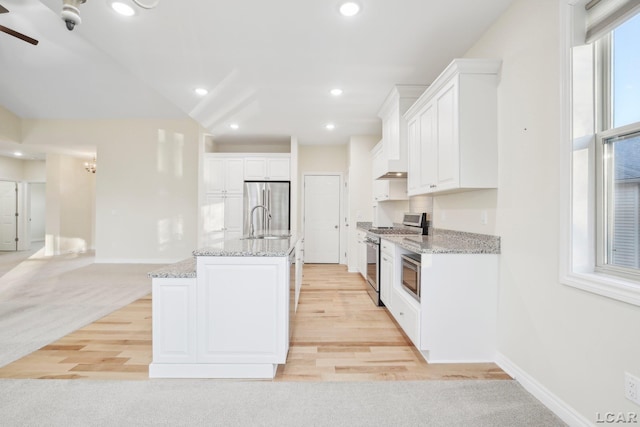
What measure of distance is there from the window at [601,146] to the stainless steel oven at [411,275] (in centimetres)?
94

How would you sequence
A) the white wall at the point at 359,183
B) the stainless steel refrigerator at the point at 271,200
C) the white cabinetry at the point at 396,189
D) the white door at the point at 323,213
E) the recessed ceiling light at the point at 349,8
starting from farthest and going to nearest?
1. the white door at the point at 323,213
2. the stainless steel refrigerator at the point at 271,200
3. the white wall at the point at 359,183
4. the white cabinetry at the point at 396,189
5. the recessed ceiling light at the point at 349,8

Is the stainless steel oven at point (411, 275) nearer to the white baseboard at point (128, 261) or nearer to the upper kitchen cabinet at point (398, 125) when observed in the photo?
the upper kitchen cabinet at point (398, 125)

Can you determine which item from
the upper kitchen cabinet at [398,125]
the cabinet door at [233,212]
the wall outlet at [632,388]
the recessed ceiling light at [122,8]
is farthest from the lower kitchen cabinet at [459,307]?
the cabinet door at [233,212]

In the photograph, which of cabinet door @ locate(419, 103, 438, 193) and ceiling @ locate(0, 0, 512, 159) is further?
cabinet door @ locate(419, 103, 438, 193)

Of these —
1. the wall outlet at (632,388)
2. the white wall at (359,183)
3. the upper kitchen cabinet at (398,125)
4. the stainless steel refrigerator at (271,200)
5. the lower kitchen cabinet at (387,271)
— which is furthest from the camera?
the stainless steel refrigerator at (271,200)

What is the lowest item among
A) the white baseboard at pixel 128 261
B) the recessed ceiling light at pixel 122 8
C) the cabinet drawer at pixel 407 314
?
the white baseboard at pixel 128 261

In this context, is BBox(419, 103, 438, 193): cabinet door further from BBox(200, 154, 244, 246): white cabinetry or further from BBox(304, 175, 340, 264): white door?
BBox(200, 154, 244, 246): white cabinetry

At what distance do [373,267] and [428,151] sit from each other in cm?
168

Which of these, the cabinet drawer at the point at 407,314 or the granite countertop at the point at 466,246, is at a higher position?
the granite countertop at the point at 466,246

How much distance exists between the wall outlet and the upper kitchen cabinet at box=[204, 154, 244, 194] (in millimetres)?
5684

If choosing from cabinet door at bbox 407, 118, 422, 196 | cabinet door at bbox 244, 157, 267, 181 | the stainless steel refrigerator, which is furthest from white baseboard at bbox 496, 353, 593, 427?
cabinet door at bbox 244, 157, 267, 181

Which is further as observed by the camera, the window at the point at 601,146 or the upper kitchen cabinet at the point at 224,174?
the upper kitchen cabinet at the point at 224,174

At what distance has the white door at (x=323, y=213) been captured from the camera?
6.77m

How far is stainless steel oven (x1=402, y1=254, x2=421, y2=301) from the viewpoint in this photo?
241 cm
